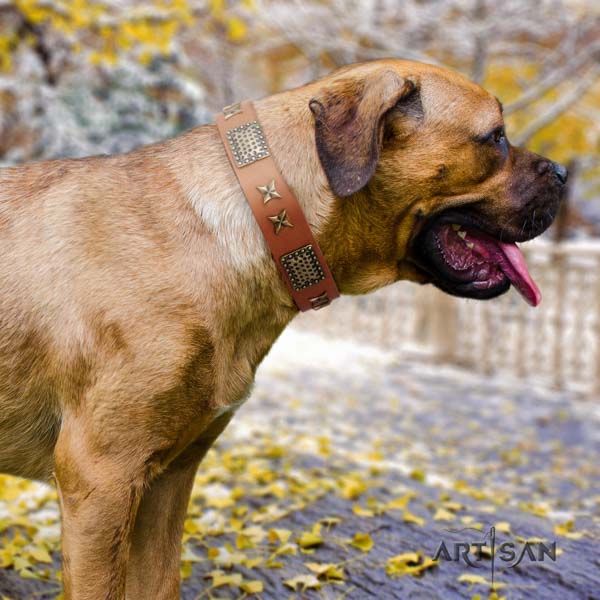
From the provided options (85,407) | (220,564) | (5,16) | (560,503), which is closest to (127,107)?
(5,16)

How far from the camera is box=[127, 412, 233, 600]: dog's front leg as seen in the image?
2723 millimetres

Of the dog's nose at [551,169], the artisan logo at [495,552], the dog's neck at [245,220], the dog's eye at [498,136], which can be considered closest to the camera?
the dog's neck at [245,220]

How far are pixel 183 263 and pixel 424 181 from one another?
2.85 ft

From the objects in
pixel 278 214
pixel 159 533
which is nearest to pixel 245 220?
pixel 278 214

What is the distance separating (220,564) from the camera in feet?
11.9

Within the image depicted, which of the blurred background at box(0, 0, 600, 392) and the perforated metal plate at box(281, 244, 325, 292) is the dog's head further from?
the blurred background at box(0, 0, 600, 392)

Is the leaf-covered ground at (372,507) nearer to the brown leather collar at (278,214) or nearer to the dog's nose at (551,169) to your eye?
the brown leather collar at (278,214)

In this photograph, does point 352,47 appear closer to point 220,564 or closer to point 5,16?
point 5,16

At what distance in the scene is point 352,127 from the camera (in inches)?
96.3

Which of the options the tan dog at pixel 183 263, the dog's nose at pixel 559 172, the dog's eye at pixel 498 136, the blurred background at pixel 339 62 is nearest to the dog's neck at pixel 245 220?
the tan dog at pixel 183 263

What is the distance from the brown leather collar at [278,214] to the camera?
245 cm

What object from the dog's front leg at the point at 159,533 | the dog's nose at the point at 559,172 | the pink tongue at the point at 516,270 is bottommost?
the dog's front leg at the point at 159,533

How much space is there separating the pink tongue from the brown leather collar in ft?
2.36

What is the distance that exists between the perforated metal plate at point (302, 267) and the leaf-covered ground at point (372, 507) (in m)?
1.50
